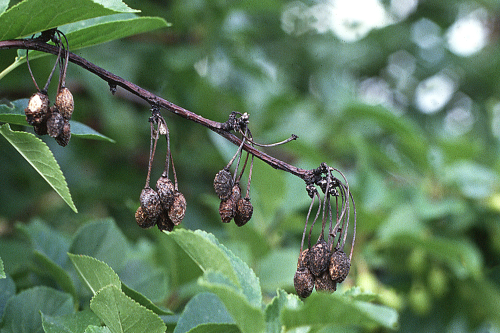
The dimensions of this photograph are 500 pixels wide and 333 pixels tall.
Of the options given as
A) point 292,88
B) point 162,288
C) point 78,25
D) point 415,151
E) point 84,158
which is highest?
point 292,88

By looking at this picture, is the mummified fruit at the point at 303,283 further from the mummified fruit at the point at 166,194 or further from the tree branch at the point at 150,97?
the mummified fruit at the point at 166,194

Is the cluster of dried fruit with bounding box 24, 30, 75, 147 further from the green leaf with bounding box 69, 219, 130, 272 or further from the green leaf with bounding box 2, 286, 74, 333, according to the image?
the green leaf with bounding box 69, 219, 130, 272

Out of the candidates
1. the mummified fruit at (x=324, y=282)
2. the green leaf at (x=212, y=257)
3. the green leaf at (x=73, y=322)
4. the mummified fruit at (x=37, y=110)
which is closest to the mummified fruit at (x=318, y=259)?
the mummified fruit at (x=324, y=282)

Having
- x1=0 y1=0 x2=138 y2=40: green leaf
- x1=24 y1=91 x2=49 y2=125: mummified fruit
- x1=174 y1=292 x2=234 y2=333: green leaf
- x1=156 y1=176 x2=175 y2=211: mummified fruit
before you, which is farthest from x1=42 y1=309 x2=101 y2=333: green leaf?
x1=0 y1=0 x2=138 y2=40: green leaf

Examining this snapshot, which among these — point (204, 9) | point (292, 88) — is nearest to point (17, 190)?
point (204, 9)

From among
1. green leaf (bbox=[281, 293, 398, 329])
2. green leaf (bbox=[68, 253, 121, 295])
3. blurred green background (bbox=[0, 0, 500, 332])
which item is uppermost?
blurred green background (bbox=[0, 0, 500, 332])

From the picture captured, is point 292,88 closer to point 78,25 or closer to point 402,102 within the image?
point 402,102

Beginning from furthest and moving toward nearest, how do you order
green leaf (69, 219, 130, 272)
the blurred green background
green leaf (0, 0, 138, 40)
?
the blurred green background → green leaf (69, 219, 130, 272) → green leaf (0, 0, 138, 40)
